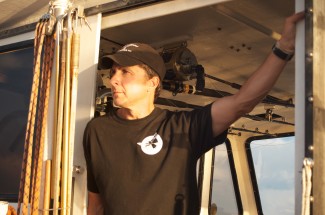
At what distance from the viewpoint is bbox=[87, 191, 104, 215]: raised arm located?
10.7ft

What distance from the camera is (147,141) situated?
9.91ft

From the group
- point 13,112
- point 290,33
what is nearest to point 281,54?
point 290,33

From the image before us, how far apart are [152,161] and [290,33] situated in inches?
39.7

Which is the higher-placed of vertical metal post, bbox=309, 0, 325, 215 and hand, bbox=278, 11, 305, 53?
hand, bbox=278, 11, 305, 53

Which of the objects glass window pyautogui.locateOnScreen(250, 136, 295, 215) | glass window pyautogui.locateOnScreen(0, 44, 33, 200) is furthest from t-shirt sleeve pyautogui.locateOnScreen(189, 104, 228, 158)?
glass window pyautogui.locateOnScreen(250, 136, 295, 215)

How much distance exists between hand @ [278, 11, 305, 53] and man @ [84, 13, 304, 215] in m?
0.18

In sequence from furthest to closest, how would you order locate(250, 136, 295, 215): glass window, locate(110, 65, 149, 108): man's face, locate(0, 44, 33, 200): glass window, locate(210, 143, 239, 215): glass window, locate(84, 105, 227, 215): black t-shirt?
locate(210, 143, 239, 215): glass window, locate(250, 136, 295, 215): glass window, locate(0, 44, 33, 200): glass window, locate(110, 65, 149, 108): man's face, locate(84, 105, 227, 215): black t-shirt

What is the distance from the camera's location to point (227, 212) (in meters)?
7.91

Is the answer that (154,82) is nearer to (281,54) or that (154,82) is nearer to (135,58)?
(135,58)

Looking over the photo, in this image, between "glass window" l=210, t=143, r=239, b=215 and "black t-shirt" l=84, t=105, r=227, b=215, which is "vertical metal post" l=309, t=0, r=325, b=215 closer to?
"black t-shirt" l=84, t=105, r=227, b=215

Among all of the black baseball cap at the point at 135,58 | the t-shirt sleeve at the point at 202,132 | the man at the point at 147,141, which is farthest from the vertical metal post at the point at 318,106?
the black baseball cap at the point at 135,58

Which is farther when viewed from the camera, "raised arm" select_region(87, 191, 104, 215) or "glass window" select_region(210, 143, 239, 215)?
"glass window" select_region(210, 143, 239, 215)

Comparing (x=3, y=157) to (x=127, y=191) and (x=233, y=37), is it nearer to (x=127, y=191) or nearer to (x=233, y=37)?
(x=127, y=191)

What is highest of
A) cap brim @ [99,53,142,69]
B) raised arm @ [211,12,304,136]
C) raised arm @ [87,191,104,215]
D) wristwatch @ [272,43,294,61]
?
cap brim @ [99,53,142,69]
